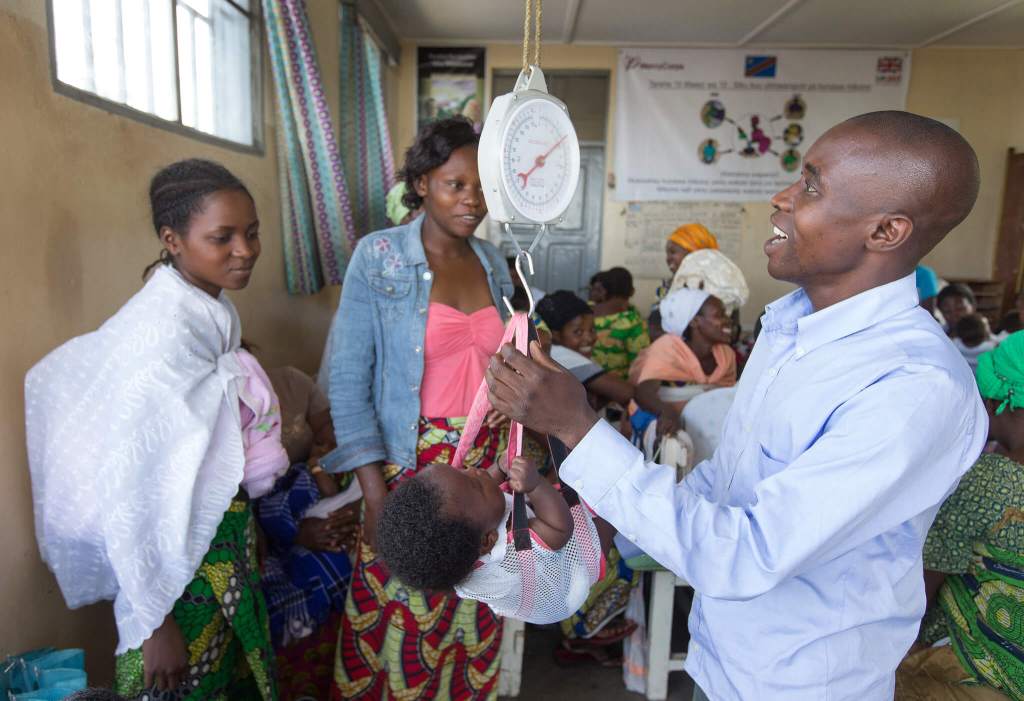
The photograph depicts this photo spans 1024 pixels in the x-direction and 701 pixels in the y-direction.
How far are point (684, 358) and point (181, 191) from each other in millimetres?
2325

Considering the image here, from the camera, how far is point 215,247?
1.68 metres

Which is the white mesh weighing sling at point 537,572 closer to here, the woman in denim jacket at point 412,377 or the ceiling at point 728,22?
the woman in denim jacket at point 412,377

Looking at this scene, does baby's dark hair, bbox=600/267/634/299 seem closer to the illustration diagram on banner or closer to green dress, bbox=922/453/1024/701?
the illustration diagram on banner

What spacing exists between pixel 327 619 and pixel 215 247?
1.35 metres

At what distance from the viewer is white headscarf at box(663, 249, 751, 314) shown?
3.72 m

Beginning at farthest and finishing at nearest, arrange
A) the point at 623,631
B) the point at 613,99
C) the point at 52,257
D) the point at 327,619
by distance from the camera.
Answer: the point at 613,99 < the point at 623,631 < the point at 327,619 < the point at 52,257

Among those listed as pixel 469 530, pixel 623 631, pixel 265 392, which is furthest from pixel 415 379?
pixel 623 631

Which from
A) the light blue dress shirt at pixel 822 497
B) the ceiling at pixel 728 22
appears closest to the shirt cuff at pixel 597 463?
the light blue dress shirt at pixel 822 497

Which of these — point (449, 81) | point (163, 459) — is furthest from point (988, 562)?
point (449, 81)

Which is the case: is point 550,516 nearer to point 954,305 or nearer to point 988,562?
point 988,562

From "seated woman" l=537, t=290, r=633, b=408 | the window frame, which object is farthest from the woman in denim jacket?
"seated woman" l=537, t=290, r=633, b=408

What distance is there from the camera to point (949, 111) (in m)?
6.48

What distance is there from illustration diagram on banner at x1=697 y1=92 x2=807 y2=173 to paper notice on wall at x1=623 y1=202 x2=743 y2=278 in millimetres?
518

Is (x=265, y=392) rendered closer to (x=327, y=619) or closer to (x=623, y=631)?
(x=327, y=619)
